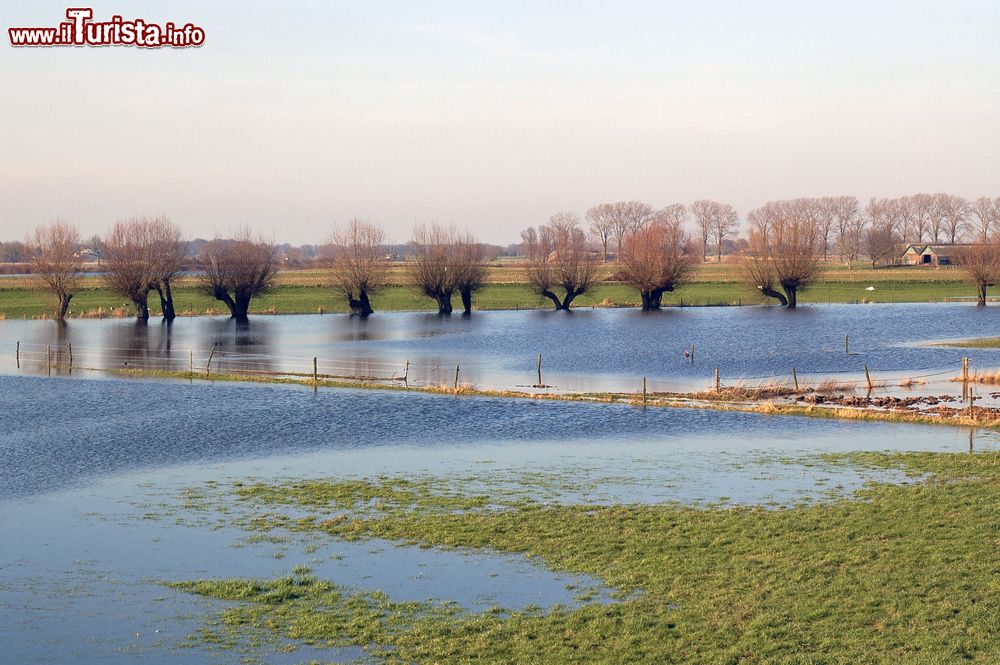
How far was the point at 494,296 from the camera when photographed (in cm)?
13512

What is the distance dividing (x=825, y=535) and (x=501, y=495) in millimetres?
8925

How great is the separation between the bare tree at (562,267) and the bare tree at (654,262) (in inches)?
207

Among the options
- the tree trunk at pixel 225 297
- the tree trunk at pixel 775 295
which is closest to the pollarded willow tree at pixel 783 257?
the tree trunk at pixel 775 295

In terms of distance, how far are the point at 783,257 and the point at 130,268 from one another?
71775mm

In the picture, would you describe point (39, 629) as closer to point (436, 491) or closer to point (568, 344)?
point (436, 491)

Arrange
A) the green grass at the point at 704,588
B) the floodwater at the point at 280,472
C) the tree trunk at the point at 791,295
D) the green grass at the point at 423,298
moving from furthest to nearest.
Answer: the tree trunk at the point at 791,295, the green grass at the point at 423,298, the floodwater at the point at 280,472, the green grass at the point at 704,588

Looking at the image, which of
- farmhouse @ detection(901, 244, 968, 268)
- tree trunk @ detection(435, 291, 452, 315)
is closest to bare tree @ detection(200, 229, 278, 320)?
tree trunk @ detection(435, 291, 452, 315)

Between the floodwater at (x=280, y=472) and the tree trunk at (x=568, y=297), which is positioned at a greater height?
the tree trunk at (x=568, y=297)

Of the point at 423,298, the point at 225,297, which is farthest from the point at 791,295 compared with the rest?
the point at 225,297

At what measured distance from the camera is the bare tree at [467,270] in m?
118

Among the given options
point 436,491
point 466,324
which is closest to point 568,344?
point 466,324

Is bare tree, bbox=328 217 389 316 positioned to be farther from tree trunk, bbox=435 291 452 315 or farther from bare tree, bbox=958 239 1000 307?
bare tree, bbox=958 239 1000 307

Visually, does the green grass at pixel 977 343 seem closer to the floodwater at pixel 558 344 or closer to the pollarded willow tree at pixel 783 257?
the floodwater at pixel 558 344

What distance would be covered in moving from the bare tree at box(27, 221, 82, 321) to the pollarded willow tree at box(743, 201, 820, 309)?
243 ft
